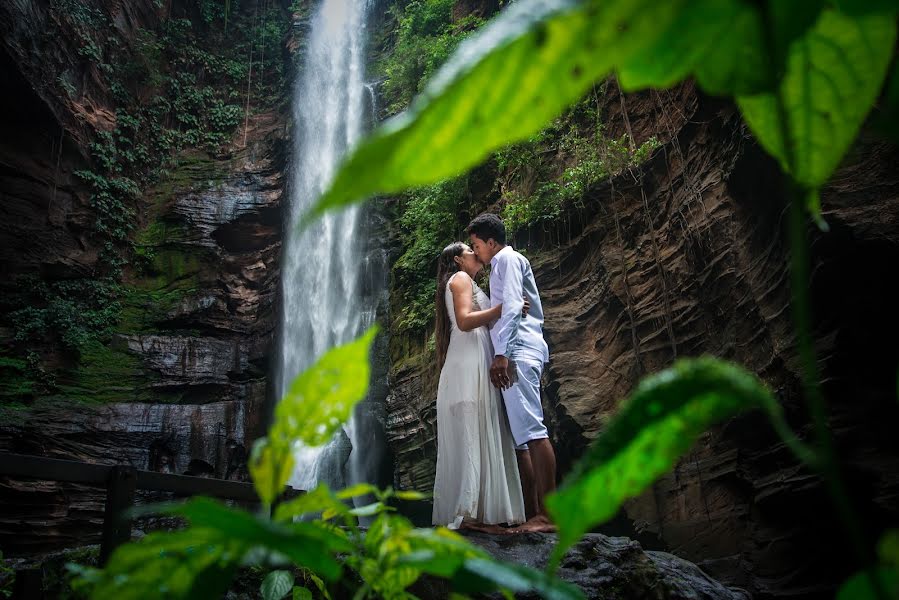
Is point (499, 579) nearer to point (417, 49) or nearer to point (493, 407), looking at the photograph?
point (493, 407)

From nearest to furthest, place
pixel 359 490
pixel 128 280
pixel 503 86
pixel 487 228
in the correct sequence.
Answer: pixel 503 86 < pixel 359 490 < pixel 487 228 < pixel 128 280

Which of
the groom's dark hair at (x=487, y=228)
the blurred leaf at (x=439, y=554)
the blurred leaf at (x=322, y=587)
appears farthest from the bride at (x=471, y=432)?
the blurred leaf at (x=439, y=554)

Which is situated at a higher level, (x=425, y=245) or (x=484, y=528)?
(x=425, y=245)

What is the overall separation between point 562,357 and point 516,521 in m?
3.35

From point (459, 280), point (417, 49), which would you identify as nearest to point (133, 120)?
point (417, 49)

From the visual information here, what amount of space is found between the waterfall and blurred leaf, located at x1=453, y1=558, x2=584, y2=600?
988 centimetres

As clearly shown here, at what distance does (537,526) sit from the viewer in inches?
159

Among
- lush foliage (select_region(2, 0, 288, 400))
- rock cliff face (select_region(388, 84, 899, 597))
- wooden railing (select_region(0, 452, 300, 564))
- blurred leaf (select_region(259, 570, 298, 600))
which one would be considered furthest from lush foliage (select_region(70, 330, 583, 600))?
lush foliage (select_region(2, 0, 288, 400))

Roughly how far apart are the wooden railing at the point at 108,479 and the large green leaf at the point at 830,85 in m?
2.86

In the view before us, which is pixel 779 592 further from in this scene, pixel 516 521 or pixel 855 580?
pixel 855 580

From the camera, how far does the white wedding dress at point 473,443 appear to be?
411 cm

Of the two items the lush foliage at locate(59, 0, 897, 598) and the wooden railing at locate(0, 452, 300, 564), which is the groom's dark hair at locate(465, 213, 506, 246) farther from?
the lush foliage at locate(59, 0, 897, 598)

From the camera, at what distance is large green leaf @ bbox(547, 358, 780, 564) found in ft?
1.09

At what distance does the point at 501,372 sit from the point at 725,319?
111 inches
